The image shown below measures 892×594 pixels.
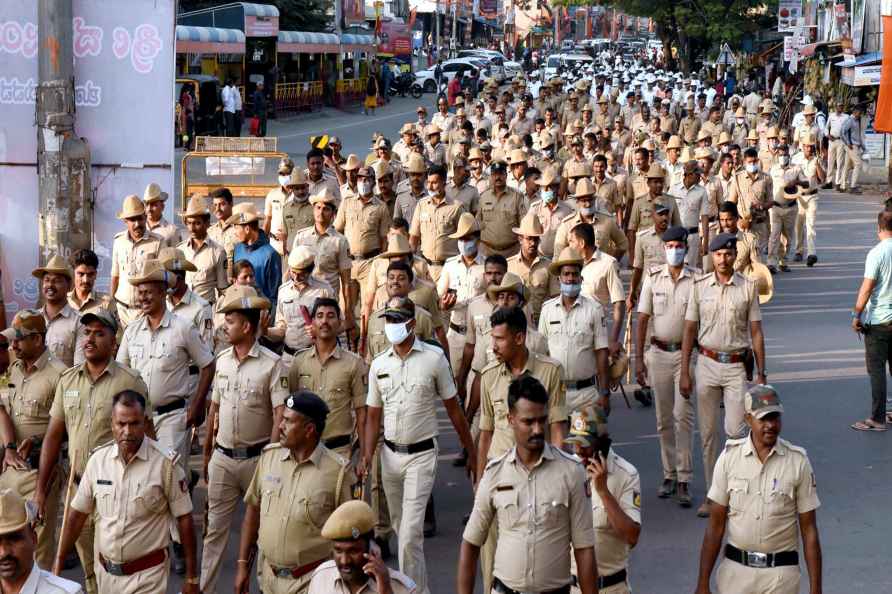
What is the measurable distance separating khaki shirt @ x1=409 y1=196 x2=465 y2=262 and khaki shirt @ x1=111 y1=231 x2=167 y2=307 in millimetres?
3250

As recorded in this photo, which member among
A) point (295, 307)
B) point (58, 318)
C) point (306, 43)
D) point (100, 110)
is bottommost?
point (295, 307)

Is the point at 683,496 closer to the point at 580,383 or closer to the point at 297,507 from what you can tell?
the point at 580,383

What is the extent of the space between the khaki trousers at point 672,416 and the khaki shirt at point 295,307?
2.51 metres

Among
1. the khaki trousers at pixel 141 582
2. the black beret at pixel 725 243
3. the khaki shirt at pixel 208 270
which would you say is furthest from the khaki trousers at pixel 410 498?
the khaki shirt at pixel 208 270

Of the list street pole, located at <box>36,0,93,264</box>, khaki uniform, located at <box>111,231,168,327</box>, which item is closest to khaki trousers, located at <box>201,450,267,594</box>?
khaki uniform, located at <box>111,231,168,327</box>

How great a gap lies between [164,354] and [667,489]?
3875mm

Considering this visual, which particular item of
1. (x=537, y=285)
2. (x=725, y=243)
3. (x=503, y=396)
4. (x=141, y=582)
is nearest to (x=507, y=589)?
(x=141, y=582)

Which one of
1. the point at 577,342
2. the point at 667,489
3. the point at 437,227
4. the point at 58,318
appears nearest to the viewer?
the point at 58,318

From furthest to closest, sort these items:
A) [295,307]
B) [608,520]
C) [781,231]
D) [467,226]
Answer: [781,231] → [467,226] → [295,307] → [608,520]

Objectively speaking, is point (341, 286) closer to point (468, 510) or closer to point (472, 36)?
point (468, 510)

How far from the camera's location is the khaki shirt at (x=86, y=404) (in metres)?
8.28

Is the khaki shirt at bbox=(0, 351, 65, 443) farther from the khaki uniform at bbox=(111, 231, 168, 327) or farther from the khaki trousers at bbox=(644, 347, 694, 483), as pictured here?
the khaki trousers at bbox=(644, 347, 694, 483)

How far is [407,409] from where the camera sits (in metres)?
8.96

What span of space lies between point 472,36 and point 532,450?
136 m
